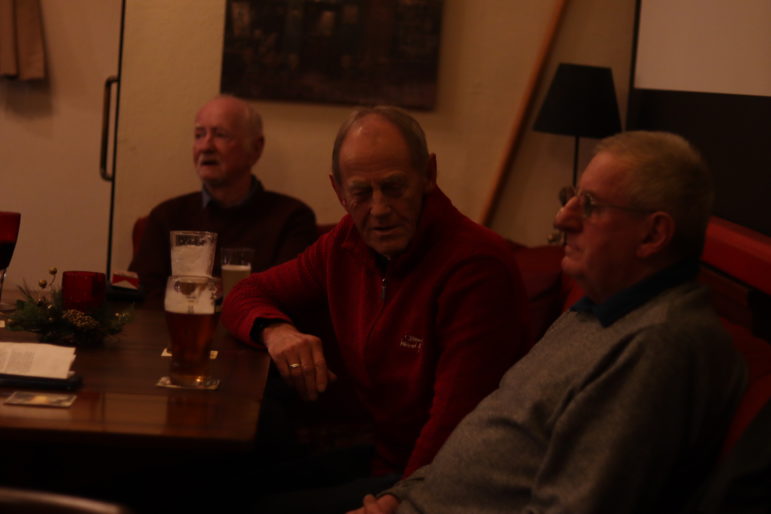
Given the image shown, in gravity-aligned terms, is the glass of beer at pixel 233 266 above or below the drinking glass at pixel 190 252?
below

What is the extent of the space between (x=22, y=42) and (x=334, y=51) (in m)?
1.77

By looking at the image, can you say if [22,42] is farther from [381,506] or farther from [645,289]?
[645,289]

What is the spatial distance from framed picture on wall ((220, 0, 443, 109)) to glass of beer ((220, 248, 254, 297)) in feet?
2.69

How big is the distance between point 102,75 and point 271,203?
5.79 ft

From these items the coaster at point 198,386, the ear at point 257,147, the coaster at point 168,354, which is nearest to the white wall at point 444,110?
the ear at point 257,147

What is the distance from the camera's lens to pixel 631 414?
126 centimetres

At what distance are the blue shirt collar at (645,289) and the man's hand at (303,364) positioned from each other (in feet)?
2.22

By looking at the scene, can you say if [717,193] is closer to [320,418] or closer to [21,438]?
[320,418]

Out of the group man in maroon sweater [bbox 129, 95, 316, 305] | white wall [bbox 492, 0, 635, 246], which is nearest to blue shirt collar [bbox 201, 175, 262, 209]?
man in maroon sweater [bbox 129, 95, 316, 305]

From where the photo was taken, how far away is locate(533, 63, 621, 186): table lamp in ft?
11.5

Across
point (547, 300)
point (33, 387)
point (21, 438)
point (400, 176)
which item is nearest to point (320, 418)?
point (547, 300)

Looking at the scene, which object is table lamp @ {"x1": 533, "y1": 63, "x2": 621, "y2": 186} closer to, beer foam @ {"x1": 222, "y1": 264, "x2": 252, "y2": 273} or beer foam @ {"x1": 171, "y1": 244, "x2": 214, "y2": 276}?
beer foam @ {"x1": 222, "y1": 264, "x2": 252, "y2": 273}

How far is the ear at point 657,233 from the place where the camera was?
1.38 m

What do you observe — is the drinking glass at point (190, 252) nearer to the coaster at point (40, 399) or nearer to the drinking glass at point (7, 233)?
the drinking glass at point (7, 233)
